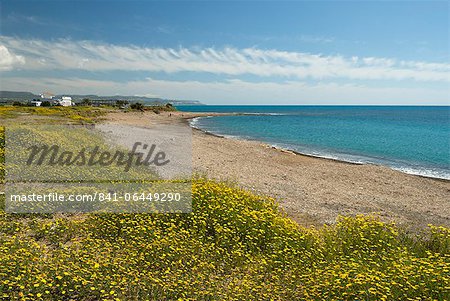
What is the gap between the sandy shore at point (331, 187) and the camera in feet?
49.5

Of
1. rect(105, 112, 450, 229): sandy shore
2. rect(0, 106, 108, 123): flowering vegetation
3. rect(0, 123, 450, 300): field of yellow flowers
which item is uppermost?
rect(0, 106, 108, 123): flowering vegetation

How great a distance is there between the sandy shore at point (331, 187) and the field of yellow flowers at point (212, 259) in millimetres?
3838

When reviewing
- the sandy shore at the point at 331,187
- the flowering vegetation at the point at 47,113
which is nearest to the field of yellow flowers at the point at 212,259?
the sandy shore at the point at 331,187

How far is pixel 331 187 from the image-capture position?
19688 mm

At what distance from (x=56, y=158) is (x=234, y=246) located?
11167mm

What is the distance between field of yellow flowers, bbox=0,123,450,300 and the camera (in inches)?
244

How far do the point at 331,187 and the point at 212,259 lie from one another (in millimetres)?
13495

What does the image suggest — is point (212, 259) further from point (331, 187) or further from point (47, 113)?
point (47, 113)

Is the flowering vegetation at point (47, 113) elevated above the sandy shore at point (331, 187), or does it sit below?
above

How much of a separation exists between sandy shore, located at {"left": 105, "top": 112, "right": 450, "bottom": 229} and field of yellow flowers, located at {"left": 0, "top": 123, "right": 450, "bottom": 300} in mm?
3838

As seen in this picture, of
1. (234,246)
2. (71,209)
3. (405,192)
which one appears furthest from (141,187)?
(405,192)

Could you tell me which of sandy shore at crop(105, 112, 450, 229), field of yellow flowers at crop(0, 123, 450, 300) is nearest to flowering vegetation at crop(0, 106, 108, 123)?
sandy shore at crop(105, 112, 450, 229)

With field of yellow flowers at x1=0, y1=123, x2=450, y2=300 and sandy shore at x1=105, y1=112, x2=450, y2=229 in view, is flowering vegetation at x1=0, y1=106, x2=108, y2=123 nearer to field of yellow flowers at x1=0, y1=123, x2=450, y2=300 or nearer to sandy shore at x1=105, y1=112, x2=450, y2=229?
sandy shore at x1=105, y1=112, x2=450, y2=229

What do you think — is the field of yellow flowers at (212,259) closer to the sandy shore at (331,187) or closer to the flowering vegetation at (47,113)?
the sandy shore at (331,187)
